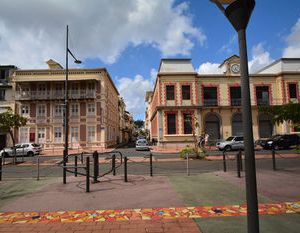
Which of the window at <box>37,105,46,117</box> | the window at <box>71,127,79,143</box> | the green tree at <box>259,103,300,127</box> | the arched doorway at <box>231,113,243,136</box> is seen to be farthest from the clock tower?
the green tree at <box>259,103,300,127</box>

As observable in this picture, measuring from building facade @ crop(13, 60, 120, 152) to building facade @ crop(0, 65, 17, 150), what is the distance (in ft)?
4.04

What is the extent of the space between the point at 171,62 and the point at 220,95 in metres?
8.10

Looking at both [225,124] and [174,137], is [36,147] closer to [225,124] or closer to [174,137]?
[174,137]

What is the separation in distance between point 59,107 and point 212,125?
70.8ft

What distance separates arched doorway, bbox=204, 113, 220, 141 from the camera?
98.6ft

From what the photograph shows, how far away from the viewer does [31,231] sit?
389 centimetres

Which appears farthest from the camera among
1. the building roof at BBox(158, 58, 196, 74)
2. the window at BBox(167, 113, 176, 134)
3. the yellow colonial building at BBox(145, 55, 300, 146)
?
the building roof at BBox(158, 58, 196, 74)

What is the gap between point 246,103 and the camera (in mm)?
2236

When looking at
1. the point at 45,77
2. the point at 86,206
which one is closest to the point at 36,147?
the point at 45,77

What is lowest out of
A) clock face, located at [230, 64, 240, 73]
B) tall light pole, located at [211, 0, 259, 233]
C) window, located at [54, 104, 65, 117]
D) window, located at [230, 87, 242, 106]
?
tall light pole, located at [211, 0, 259, 233]

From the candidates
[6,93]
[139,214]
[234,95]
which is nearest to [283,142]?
[234,95]

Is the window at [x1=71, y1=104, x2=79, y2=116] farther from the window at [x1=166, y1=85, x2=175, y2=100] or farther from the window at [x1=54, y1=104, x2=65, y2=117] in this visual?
the window at [x1=166, y1=85, x2=175, y2=100]

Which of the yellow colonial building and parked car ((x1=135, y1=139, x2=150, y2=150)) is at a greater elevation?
the yellow colonial building

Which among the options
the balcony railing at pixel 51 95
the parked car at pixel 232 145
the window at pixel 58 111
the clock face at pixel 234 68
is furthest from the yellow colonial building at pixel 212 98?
the window at pixel 58 111
